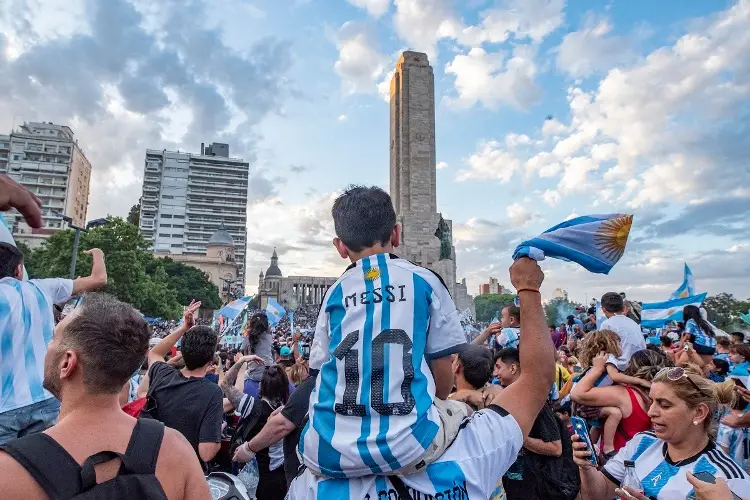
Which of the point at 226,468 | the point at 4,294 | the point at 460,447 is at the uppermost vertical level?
the point at 4,294

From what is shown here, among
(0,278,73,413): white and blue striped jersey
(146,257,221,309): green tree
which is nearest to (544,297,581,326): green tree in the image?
(0,278,73,413): white and blue striped jersey

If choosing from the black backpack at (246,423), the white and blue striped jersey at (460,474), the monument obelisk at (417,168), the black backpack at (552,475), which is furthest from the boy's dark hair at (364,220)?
the monument obelisk at (417,168)

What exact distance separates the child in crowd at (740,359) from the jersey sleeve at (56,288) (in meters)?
7.39

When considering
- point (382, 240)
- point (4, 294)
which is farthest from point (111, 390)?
point (4, 294)

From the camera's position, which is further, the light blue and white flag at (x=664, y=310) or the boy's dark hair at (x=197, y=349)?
the light blue and white flag at (x=664, y=310)

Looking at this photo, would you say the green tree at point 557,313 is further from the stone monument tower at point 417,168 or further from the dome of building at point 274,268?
the dome of building at point 274,268

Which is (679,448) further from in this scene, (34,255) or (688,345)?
(34,255)

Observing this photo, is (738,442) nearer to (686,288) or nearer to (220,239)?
(686,288)

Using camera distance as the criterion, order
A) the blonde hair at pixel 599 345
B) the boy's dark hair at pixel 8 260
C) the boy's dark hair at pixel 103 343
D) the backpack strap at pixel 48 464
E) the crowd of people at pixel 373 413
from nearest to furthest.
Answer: the backpack strap at pixel 48 464
the crowd of people at pixel 373 413
the boy's dark hair at pixel 103 343
the boy's dark hair at pixel 8 260
the blonde hair at pixel 599 345

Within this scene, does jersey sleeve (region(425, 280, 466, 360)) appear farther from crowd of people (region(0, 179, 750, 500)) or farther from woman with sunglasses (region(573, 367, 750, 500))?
woman with sunglasses (region(573, 367, 750, 500))

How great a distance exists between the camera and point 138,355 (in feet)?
6.10

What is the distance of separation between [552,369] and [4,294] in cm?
317

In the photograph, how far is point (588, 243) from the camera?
1.83m

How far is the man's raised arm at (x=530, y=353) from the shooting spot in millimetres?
1816
